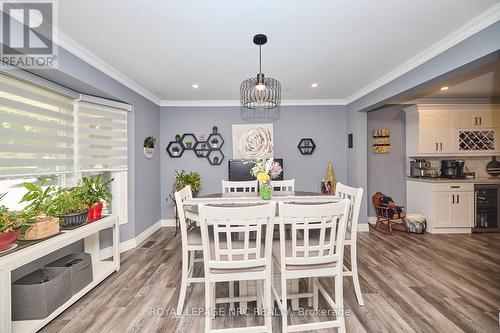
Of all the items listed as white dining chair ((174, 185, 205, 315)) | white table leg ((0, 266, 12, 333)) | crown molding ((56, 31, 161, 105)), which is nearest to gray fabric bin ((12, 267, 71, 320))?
white table leg ((0, 266, 12, 333))

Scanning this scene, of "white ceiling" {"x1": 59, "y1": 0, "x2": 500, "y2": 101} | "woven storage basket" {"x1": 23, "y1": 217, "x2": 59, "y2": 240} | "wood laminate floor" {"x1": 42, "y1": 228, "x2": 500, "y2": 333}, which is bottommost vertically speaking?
"wood laminate floor" {"x1": 42, "y1": 228, "x2": 500, "y2": 333}

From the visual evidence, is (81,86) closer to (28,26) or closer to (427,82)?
(28,26)

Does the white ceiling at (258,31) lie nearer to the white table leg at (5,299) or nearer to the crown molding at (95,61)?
the crown molding at (95,61)

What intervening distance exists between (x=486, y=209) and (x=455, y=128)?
1545 mm

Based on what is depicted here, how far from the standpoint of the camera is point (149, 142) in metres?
4.23

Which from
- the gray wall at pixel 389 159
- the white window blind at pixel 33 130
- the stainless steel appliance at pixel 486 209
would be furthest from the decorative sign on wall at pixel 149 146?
the stainless steel appliance at pixel 486 209

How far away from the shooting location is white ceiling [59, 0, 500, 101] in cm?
189

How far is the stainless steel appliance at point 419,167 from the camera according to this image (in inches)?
185

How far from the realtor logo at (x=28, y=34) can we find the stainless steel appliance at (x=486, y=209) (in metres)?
6.32

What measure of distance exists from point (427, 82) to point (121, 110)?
4069 millimetres

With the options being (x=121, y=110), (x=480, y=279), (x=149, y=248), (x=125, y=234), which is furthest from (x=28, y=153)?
(x=480, y=279)

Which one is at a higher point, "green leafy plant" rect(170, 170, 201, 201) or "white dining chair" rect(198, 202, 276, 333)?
"green leafy plant" rect(170, 170, 201, 201)

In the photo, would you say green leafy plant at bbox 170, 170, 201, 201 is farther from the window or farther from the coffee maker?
the coffee maker

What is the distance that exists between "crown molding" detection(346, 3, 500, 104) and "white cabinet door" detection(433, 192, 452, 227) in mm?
2303
